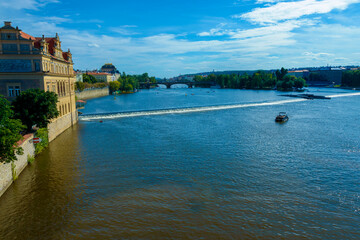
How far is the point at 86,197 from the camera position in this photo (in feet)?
65.5

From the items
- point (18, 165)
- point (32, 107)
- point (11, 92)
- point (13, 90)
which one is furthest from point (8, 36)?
point (18, 165)

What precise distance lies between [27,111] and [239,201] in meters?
23.8

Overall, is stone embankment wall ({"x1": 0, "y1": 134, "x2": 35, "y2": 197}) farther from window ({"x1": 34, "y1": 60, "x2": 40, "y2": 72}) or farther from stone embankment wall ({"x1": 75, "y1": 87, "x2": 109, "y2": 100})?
stone embankment wall ({"x1": 75, "y1": 87, "x2": 109, "y2": 100})

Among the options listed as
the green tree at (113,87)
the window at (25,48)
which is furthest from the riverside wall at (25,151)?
the green tree at (113,87)

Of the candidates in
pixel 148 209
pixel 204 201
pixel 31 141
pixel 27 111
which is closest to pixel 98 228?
pixel 148 209

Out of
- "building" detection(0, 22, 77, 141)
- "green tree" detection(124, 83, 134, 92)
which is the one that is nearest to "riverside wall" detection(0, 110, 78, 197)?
"building" detection(0, 22, 77, 141)

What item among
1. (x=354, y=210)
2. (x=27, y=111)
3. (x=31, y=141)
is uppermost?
(x=27, y=111)

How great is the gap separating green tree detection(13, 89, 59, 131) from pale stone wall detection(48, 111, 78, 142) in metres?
4.87

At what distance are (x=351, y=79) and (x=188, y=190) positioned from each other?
195 metres

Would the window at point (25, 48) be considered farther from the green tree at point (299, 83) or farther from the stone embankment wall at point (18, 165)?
the green tree at point (299, 83)

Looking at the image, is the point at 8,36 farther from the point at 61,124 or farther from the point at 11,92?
the point at 61,124

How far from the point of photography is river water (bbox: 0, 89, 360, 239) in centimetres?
1614

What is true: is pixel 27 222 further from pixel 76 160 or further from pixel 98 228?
pixel 76 160

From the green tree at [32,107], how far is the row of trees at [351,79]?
191m
